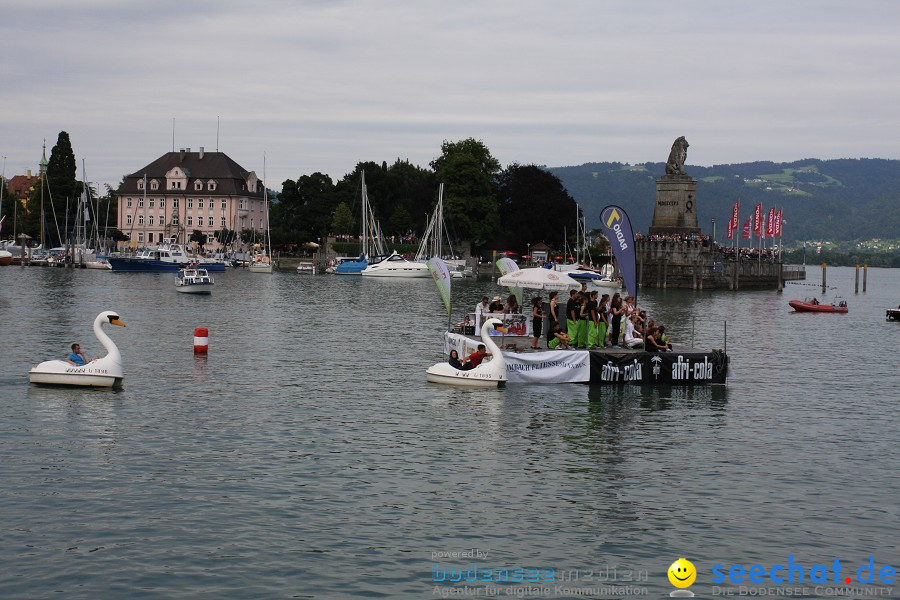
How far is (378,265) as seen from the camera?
4966 inches

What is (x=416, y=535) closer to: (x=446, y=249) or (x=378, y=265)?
(x=378, y=265)

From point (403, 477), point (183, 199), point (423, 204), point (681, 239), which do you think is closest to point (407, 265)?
point (423, 204)

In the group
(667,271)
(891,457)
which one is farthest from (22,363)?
(667,271)

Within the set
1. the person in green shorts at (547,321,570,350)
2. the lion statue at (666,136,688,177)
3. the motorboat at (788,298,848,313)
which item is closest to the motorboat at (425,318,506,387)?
the person in green shorts at (547,321,570,350)

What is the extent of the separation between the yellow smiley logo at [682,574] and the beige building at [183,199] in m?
161

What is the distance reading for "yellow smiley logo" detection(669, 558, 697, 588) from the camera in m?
14.4

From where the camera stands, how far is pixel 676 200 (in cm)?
10525

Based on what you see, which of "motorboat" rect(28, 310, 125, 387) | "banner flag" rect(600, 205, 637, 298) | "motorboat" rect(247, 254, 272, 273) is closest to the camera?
"motorboat" rect(28, 310, 125, 387)

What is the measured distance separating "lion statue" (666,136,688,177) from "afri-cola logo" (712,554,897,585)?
93035 mm

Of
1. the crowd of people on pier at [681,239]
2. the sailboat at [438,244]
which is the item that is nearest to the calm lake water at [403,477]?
the crowd of people on pier at [681,239]

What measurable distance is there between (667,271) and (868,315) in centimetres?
2757

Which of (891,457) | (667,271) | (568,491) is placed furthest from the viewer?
(667,271)

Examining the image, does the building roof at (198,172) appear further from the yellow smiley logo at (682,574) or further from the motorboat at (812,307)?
the yellow smiley logo at (682,574)

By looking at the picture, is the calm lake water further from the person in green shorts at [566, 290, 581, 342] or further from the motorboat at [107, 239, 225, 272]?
the motorboat at [107, 239, 225, 272]
